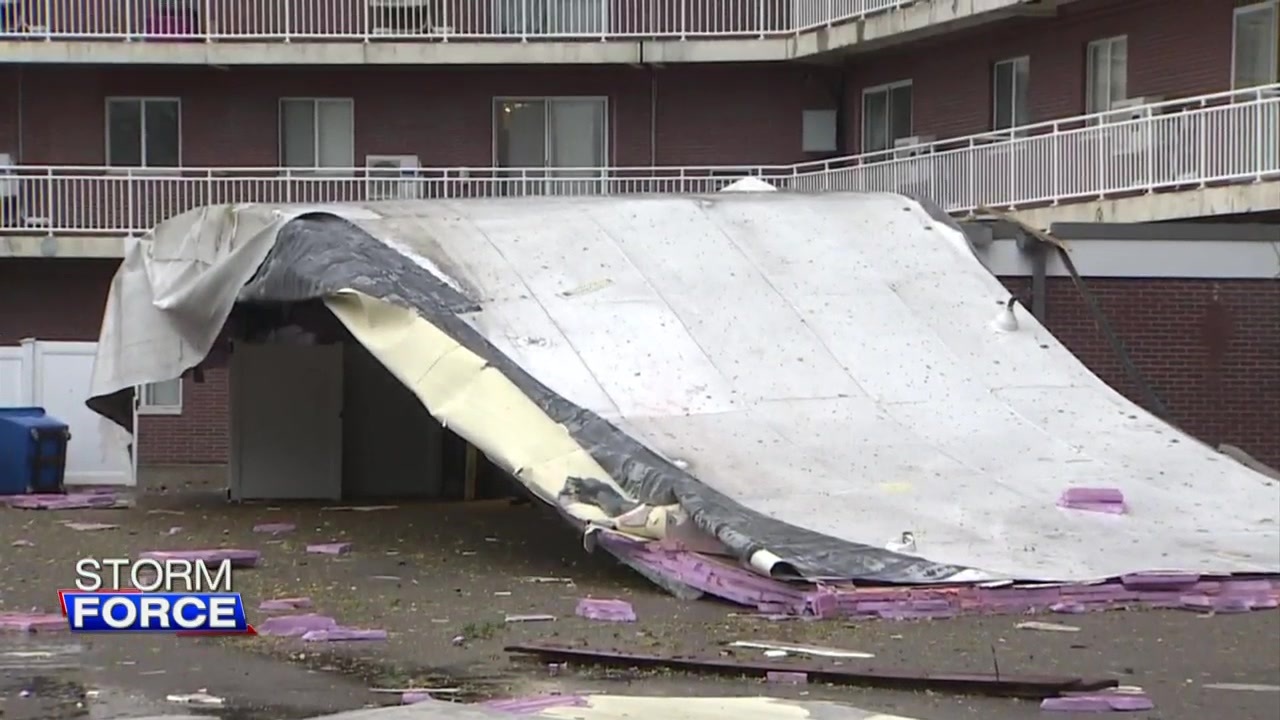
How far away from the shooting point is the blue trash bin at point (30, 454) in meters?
26.6

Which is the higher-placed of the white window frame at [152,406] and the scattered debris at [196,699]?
the white window frame at [152,406]

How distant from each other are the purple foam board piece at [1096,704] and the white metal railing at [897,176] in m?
14.2

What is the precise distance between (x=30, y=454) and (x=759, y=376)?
12.9m

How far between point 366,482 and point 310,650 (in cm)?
1289

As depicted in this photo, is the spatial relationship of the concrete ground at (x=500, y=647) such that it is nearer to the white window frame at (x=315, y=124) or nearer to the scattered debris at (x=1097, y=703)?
the scattered debris at (x=1097, y=703)

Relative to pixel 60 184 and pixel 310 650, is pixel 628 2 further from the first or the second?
pixel 310 650

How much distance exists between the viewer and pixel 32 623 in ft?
43.3

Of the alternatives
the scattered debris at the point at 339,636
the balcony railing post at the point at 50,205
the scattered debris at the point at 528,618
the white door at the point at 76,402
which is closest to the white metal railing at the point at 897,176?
the balcony railing post at the point at 50,205

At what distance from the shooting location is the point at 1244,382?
71.5 ft

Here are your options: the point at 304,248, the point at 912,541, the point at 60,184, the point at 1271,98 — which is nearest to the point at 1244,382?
the point at 1271,98

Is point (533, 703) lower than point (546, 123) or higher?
lower

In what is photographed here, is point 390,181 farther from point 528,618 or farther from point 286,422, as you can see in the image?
point 528,618

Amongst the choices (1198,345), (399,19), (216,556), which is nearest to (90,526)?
(216,556)

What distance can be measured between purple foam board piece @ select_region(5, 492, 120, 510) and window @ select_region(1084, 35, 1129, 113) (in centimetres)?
1451
